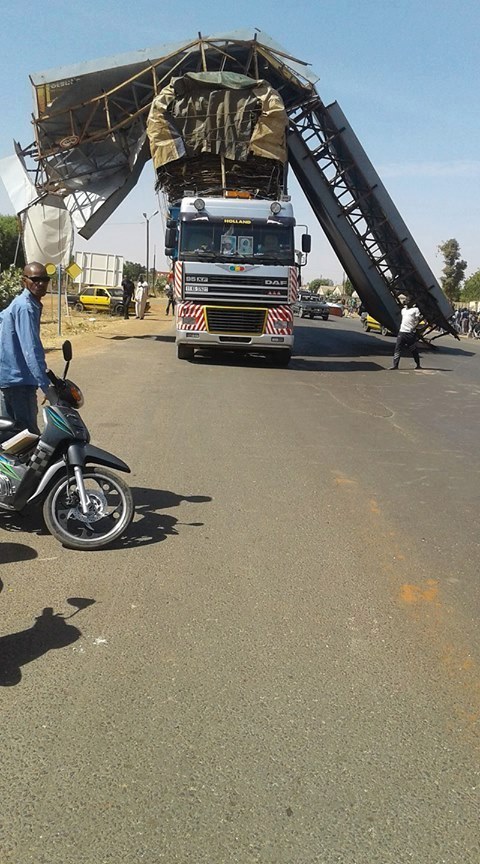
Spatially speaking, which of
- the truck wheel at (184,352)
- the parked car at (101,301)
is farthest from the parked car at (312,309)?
the truck wheel at (184,352)

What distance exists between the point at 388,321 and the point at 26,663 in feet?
67.2

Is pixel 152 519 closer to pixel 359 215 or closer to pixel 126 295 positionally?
pixel 359 215

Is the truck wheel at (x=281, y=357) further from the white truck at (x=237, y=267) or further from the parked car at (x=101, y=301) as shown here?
the parked car at (x=101, y=301)

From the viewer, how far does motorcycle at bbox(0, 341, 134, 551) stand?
4844 mm

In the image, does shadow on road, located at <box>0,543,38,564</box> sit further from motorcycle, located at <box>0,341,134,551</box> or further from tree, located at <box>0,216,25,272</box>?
tree, located at <box>0,216,25,272</box>

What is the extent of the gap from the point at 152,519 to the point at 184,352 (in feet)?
38.8

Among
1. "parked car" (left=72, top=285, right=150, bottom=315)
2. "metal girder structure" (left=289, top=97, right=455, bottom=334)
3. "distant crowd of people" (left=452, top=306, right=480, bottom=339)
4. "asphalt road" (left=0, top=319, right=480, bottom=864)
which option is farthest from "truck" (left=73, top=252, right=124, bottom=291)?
"asphalt road" (left=0, top=319, right=480, bottom=864)

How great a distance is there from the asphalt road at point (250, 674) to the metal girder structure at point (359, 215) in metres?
14.0

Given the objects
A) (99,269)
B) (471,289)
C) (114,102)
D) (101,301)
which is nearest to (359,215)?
(114,102)

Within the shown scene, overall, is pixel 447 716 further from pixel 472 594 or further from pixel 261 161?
pixel 261 161

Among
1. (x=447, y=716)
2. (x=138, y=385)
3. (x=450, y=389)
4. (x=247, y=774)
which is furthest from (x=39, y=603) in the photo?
(x=450, y=389)

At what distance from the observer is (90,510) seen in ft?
16.0

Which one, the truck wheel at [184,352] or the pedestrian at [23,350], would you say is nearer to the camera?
the pedestrian at [23,350]

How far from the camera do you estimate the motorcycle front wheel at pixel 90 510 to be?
4820mm
